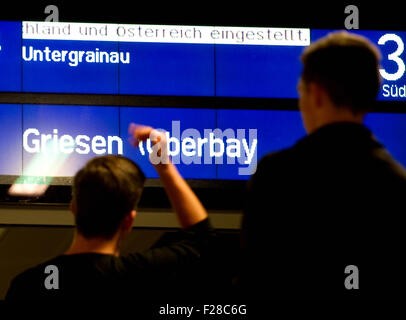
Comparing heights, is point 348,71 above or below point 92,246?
above

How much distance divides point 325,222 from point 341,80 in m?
0.41

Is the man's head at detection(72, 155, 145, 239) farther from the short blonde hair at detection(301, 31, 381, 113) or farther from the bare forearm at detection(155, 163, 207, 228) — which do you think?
the short blonde hair at detection(301, 31, 381, 113)

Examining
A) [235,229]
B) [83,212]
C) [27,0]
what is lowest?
[235,229]

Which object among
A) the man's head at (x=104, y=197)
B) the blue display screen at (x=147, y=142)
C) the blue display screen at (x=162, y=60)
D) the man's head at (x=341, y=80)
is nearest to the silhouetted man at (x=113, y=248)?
the man's head at (x=104, y=197)

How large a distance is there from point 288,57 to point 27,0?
164cm

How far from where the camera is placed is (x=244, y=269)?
62.2 inches

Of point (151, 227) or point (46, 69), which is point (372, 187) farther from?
point (46, 69)

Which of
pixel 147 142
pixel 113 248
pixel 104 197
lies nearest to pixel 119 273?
pixel 113 248

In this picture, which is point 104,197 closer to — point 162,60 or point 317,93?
point 317,93

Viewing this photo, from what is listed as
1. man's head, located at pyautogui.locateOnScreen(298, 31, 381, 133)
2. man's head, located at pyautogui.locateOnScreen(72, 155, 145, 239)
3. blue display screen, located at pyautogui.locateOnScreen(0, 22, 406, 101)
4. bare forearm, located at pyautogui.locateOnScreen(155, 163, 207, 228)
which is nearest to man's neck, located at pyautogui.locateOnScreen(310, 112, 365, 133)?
man's head, located at pyautogui.locateOnScreen(298, 31, 381, 133)

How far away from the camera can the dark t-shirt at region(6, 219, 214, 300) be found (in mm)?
1802

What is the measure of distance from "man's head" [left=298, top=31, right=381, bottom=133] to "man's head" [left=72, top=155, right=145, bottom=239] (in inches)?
23.5

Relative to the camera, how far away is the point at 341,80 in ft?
5.62

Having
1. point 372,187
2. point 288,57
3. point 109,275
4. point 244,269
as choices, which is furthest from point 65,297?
point 288,57
